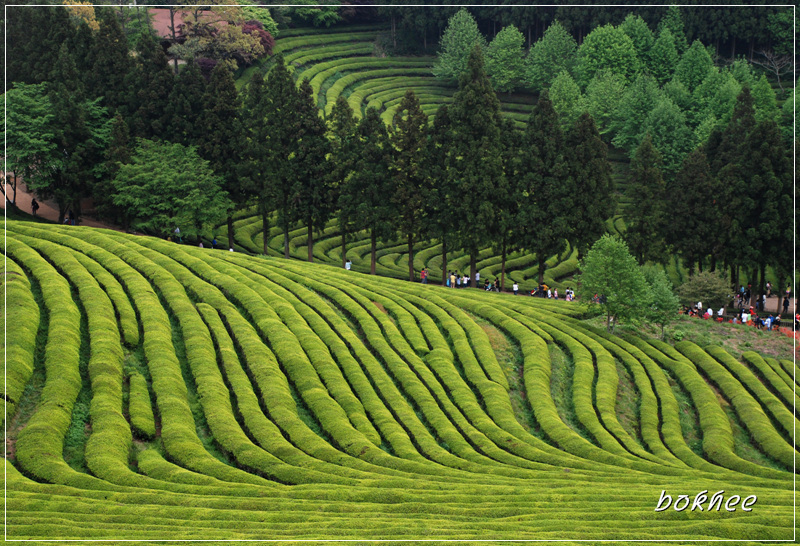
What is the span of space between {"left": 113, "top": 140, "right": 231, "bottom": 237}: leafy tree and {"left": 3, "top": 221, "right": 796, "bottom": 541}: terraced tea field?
13300mm

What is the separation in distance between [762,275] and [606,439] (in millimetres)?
37757

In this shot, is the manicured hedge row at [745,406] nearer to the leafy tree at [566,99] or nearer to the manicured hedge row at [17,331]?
the manicured hedge row at [17,331]

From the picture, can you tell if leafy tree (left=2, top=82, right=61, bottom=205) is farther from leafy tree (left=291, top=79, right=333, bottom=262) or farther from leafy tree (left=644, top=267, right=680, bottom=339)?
leafy tree (left=644, top=267, right=680, bottom=339)

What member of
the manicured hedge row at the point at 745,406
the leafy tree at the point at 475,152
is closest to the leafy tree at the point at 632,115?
the leafy tree at the point at 475,152

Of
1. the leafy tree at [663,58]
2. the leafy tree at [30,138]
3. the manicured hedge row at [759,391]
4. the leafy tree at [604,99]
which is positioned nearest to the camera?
the manicured hedge row at [759,391]

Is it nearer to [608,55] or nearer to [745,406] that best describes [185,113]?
[745,406]

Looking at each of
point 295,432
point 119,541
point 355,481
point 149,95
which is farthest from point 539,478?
point 149,95

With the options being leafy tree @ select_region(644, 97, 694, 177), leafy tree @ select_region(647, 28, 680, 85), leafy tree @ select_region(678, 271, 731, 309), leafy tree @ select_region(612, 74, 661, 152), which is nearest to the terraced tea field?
leafy tree @ select_region(678, 271, 731, 309)

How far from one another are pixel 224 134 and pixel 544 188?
31.2m

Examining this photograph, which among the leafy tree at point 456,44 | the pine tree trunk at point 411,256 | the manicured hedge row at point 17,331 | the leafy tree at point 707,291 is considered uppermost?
the leafy tree at point 456,44

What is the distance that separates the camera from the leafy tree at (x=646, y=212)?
271ft

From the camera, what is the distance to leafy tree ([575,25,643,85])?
128750 mm

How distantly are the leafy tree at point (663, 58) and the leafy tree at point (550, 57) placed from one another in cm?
1185

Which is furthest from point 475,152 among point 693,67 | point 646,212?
point 693,67
